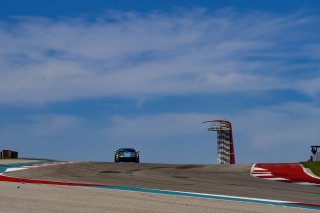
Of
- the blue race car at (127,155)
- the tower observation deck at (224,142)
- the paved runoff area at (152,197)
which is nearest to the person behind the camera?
the paved runoff area at (152,197)

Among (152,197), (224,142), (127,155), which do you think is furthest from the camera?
(224,142)

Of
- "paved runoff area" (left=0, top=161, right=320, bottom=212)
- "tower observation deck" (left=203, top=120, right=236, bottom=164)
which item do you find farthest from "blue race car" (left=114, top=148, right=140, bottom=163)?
"tower observation deck" (left=203, top=120, right=236, bottom=164)

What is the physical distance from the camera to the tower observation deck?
84375 mm

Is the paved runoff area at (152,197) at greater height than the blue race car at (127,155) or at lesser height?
lesser

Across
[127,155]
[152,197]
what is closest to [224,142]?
[127,155]

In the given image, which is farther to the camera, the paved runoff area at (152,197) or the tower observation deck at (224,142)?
the tower observation deck at (224,142)

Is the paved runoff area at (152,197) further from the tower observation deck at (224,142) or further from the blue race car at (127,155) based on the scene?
the tower observation deck at (224,142)

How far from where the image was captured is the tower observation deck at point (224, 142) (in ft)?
277

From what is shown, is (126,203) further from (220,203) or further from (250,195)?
(250,195)

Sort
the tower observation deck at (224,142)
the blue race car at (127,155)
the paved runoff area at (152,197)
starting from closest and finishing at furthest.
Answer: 1. the paved runoff area at (152,197)
2. the blue race car at (127,155)
3. the tower observation deck at (224,142)

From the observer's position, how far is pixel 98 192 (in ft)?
40.6

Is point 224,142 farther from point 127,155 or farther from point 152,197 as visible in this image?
point 152,197

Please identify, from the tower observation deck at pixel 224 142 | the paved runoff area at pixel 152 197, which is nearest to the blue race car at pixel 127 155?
the paved runoff area at pixel 152 197

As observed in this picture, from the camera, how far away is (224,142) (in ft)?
287
